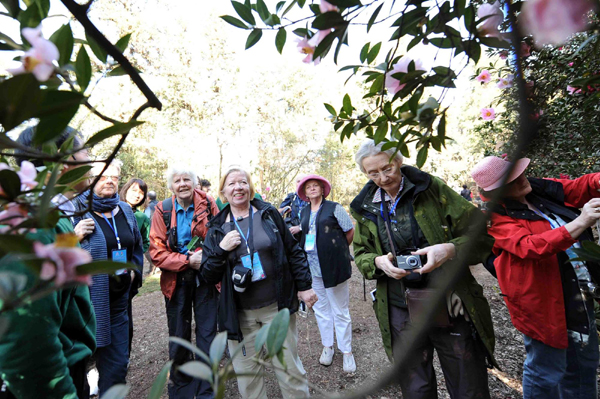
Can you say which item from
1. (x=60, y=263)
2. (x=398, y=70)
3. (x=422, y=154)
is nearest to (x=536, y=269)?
(x=422, y=154)

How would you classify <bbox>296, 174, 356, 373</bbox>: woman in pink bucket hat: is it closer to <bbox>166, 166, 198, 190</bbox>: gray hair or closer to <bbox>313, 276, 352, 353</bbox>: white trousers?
<bbox>313, 276, 352, 353</bbox>: white trousers

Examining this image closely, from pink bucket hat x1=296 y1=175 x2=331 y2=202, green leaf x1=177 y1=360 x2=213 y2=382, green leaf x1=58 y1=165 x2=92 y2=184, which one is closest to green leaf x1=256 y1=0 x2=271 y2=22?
green leaf x1=58 y1=165 x2=92 y2=184

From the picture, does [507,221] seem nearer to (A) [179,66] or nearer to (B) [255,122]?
(B) [255,122]

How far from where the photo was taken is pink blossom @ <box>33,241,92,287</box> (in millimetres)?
Answer: 400

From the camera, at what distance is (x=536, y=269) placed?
1.85 meters

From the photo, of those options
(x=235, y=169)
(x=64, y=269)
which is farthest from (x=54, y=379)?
(x=235, y=169)

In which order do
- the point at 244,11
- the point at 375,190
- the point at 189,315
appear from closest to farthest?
the point at 244,11
the point at 375,190
the point at 189,315

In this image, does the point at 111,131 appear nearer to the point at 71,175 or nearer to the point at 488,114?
the point at 71,175

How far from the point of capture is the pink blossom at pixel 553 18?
0.47 meters

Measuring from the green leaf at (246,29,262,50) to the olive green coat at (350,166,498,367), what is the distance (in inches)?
53.0

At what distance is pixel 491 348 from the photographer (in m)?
1.82

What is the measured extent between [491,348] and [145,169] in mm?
14246

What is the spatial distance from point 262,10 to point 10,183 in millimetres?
812

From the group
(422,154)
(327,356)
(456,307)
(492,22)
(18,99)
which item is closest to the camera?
(18,99)
